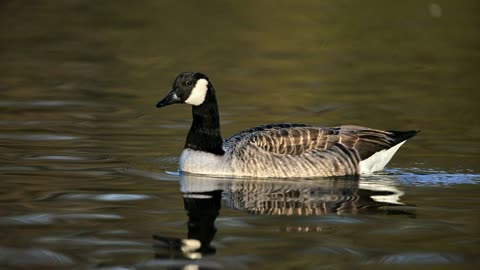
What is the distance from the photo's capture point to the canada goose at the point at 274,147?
13.1 metres

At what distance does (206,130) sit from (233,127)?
3167mm

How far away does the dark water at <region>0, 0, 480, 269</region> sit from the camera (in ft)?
30.8

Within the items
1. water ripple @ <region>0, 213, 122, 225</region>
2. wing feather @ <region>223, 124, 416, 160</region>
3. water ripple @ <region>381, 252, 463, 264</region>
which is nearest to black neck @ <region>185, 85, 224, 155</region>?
wing feather @ <region>223, 124, 416, 160</region>

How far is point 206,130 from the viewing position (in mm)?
13680

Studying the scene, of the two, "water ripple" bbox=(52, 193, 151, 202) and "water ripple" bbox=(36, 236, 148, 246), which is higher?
"water ripple" bbox=(52, 193, 151, 202)

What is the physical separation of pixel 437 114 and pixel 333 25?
12101mm

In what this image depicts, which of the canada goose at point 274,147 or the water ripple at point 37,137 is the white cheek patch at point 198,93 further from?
the water ripple at point 37,137

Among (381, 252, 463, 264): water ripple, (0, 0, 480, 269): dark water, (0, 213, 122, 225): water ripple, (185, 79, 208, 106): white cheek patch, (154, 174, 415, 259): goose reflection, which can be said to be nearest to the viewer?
→ (381, 252, 463, 264): water ripple

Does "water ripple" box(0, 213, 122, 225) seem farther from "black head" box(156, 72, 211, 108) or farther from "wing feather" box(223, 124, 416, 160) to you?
"black head" box(156, 72, 211, 108)

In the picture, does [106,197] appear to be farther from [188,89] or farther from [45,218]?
[188,89]

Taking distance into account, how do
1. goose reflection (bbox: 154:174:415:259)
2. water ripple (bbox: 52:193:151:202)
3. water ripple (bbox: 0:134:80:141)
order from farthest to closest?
water ripple (bbox: 0:134:80:141) → water ripple (bbox: 52:193:151:202) → goose reflection (bbox: 154:174:415:259)

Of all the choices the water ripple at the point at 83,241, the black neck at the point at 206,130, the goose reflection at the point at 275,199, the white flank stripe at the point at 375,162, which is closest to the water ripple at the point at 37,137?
the black neck at the point at 206,130

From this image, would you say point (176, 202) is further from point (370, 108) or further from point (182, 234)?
point (370, 108)

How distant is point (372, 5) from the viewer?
34.0 m
